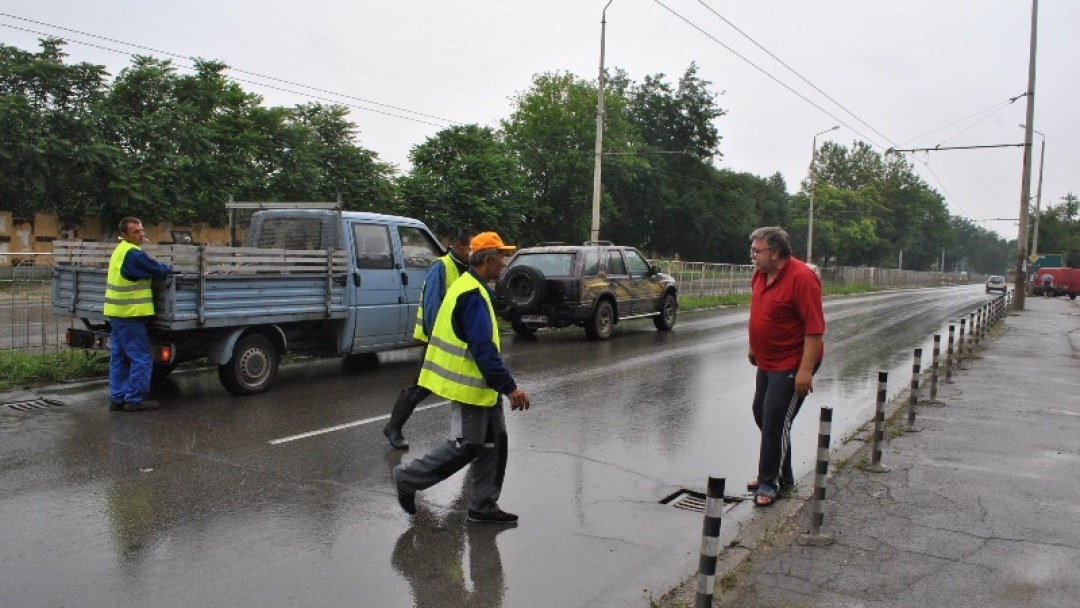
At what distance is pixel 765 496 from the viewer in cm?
565

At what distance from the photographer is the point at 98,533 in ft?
15.6

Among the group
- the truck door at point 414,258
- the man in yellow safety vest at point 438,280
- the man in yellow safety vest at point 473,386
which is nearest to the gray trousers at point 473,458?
the man in yellow safety vest at point 473,386

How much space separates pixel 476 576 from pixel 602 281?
1172cm

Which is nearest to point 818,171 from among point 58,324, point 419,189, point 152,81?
point 419,189

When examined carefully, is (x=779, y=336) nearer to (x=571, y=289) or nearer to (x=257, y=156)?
(x=571, y=289)

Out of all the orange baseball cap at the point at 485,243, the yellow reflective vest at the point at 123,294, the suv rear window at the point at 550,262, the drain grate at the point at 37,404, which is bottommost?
the drain grate at the point at 37,404

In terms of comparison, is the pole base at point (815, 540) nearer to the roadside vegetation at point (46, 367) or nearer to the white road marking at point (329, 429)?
the white road marking at point (329, 429)

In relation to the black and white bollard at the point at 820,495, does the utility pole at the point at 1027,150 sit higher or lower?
higher

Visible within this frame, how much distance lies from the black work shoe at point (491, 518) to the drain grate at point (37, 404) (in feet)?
18.2

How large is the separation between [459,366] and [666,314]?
13.6 meters

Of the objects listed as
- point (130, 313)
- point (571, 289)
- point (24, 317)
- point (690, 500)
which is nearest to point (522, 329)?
point (571, 289)

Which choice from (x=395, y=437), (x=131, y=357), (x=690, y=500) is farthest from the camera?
→ (x=131, y=357)

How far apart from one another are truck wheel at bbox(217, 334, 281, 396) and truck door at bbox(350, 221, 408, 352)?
43.6 inches

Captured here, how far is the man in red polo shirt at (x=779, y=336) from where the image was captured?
5.38 metres
